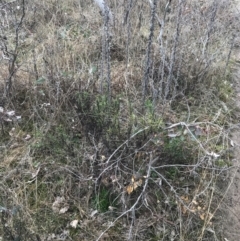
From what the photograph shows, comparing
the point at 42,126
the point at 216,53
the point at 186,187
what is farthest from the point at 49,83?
the point at 216,53

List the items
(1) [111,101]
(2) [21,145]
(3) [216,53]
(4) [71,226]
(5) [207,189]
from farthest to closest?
(3) [216,53] < (1) [111,101] < (2) [21,145] < (5) [207,189] < (4) [71,226]

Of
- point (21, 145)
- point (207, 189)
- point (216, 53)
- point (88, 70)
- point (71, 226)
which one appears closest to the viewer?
point (71, 226)

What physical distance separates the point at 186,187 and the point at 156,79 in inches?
49.7

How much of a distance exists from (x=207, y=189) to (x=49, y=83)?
158cm

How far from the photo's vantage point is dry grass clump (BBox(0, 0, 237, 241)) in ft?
8.10

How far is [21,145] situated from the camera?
2.94m

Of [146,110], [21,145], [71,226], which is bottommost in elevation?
[71,226]

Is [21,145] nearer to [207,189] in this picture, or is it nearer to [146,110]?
[146,110]

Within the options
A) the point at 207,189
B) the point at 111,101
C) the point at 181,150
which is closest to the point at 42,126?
the point at 111,101

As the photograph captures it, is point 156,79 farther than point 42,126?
Yes

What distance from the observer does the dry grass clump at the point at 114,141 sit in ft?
8.10

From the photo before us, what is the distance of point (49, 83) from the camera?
313 cm

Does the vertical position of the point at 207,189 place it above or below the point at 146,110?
below

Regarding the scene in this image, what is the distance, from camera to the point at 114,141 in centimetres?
278
